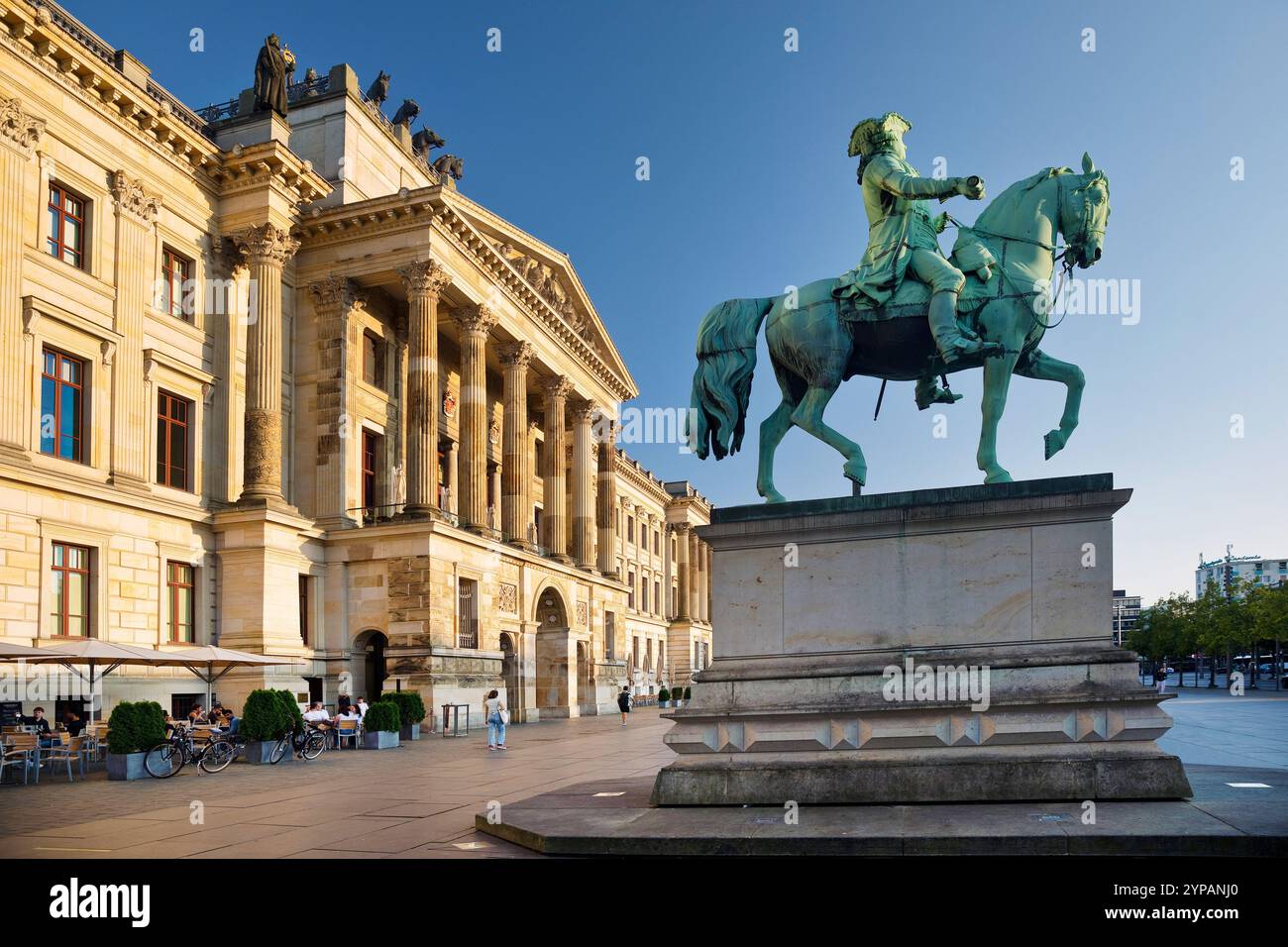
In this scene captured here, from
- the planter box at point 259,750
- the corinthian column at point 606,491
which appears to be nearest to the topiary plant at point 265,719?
the planter box at point 259,750

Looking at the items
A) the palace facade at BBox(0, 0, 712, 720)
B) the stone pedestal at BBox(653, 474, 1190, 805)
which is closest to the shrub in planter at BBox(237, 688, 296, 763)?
the palace facade at BBox(0, 0, 712, 720)

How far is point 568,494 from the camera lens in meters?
58.5

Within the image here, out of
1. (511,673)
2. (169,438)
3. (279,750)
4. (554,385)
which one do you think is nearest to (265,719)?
(279,750)

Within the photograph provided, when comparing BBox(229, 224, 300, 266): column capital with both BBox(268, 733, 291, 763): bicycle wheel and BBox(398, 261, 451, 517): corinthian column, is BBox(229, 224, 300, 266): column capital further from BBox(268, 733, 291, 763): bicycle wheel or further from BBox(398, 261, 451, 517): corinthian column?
BBox(268, 733, 291, 763): bicycle wheel

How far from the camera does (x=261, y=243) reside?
35.8 m

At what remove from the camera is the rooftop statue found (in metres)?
37.9

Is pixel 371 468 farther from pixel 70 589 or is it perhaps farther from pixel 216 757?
pixel 216 757

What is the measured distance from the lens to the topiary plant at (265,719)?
2372 centimetres

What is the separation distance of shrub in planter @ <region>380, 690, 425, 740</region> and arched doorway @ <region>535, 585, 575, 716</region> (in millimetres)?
17943

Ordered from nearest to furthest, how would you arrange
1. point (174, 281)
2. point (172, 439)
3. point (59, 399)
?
point (59, 399)
point (172, 439)
point (174, 281)

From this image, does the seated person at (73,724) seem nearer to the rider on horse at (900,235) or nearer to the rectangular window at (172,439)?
the rectangular window at (172,439)

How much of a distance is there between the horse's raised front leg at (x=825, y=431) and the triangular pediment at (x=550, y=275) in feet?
106

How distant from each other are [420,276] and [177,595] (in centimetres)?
1482
